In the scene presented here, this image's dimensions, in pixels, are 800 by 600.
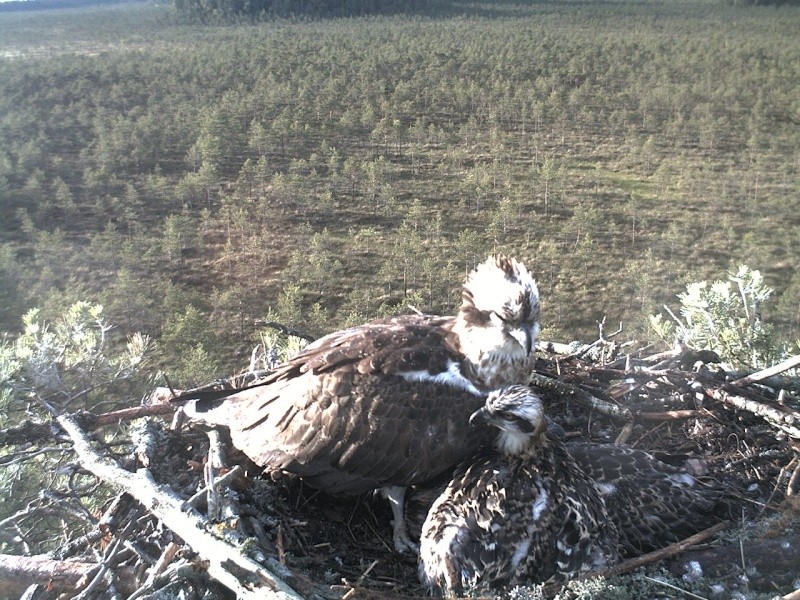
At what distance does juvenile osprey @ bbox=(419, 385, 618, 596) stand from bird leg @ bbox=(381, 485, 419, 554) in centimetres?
36

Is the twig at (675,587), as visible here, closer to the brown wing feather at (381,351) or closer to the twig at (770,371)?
the twig at (770,371)

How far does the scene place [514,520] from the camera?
10.4 ft

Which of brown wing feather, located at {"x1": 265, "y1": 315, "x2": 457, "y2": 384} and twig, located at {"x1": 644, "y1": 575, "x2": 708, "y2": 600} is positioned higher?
brown wing feather, located at {"x1": 265, "y1": 315, "x2": 457, "y2": 384}

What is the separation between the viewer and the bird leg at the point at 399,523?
362cm

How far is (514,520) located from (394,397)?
2.87ft

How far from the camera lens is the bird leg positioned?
3.62m

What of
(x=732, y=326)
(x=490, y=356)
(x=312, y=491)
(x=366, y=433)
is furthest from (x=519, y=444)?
(x=732, y=326)

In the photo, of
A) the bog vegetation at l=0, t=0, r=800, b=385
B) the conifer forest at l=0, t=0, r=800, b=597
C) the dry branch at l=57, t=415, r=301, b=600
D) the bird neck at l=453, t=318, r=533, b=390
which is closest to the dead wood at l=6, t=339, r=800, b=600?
the dry branch at l=57, t=415, r=301, b=600

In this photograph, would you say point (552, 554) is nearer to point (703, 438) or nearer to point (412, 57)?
point (703, 438)

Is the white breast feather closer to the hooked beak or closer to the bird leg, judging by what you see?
the hooked beak

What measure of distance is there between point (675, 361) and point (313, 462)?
2.80 m

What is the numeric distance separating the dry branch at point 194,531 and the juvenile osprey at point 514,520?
87 centimetres

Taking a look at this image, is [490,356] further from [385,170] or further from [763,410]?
[385,170]

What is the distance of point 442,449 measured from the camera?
11.3ft
